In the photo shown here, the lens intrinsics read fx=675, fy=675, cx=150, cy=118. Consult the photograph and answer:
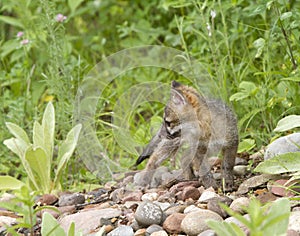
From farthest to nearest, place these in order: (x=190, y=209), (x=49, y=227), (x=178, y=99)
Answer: (x=178, y=99) < (x=190, y=209) < (x=49, y=227)

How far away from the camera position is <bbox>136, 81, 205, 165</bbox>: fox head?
11.3 feet

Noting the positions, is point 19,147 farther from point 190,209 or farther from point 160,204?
point 190,209

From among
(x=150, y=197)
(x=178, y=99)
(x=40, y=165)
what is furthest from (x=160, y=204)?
(x=40, y=165)

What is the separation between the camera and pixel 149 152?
12.0ft

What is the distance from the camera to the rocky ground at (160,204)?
119 inches

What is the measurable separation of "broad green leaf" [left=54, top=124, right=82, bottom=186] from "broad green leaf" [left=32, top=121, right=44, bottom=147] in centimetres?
14

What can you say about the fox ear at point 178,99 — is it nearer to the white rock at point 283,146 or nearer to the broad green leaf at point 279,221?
the white rock at point 283,146

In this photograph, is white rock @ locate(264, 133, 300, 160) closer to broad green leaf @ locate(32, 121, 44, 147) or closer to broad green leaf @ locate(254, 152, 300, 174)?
broad green leaf @ locate(254, 152, 300, 174)

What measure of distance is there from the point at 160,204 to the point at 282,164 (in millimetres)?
630

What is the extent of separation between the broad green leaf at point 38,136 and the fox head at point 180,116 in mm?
855

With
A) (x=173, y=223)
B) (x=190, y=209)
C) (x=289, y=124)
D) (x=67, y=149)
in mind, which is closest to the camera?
(x=173, y=223)

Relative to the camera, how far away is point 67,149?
4.10m

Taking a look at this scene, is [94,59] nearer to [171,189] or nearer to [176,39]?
[176,39]

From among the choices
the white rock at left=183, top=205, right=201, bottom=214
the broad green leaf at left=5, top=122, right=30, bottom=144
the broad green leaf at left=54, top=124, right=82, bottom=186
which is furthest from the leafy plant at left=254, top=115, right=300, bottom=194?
the broad green leaf at left=5, top=122, right=30, bottom=144
